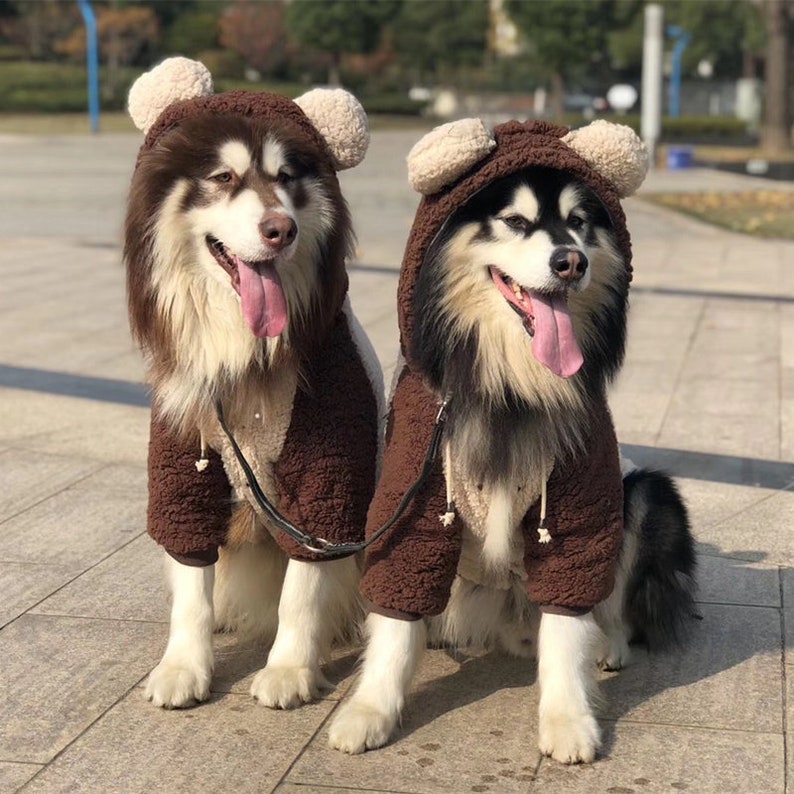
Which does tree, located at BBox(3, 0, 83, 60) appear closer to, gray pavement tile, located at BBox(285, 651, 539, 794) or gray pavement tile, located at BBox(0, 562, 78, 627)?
gray pavement tile, located at BBox(0, 562, 78, 627)

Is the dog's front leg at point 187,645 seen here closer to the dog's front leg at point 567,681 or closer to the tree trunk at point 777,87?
the dog's front leg at point 567,681

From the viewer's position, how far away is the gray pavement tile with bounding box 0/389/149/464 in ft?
20.3

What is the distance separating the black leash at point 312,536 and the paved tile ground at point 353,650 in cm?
46

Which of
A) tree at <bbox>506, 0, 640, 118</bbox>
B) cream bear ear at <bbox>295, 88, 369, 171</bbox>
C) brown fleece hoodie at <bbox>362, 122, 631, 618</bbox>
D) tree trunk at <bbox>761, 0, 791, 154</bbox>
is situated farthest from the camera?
tree at <bbox>506, 0, 640, 118</bbox>

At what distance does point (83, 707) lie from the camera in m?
3.63

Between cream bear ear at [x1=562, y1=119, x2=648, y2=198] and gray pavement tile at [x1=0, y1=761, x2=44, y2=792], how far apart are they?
2088 mm

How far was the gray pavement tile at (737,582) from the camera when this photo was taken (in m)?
4.48

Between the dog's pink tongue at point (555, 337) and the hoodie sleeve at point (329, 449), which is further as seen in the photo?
the hoodie sleeve at point (329, 449)

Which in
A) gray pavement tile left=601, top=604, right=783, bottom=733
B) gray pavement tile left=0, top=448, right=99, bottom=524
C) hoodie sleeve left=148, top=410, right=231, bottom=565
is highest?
hoodie sleeve left=148, top=410, right=231, bottom=565

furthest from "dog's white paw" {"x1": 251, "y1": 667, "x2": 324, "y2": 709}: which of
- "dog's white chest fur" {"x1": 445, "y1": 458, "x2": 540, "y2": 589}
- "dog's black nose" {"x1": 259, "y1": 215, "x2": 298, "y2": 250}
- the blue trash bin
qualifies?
the blue trash bin

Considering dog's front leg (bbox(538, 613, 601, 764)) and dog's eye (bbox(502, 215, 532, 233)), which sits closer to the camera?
dog's eye (bbox(502, 215, 532, 233))

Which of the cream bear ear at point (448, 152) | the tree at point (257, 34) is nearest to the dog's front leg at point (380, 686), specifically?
the cream bear ear at point (448, 152)

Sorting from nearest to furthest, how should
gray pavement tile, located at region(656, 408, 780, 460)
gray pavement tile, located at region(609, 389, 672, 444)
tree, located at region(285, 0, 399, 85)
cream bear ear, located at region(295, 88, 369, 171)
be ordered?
cream bear ear, located at region(295, 88, 369, 171) < gray pavement tile, located at region(656, 408, 780, 460) < gray pavement tile, located at region(609, 389, 672, 444) < tree, located at region(285, 0, 399, 85)

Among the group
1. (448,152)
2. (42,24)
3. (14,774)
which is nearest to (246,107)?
(448,152)
